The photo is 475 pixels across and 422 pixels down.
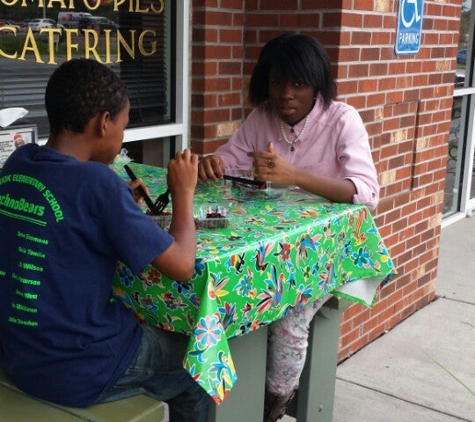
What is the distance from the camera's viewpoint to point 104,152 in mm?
2039

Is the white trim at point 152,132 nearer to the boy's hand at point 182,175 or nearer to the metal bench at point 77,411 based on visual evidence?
the boy's hand at point 182,175

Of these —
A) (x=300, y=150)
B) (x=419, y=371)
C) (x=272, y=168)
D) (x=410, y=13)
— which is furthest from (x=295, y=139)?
(x=419, y=371)

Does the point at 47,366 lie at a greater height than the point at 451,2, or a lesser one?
lesser

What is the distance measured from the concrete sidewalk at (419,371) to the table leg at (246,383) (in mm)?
1054

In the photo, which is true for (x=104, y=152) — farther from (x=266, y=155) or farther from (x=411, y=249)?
(x=411, y=249)

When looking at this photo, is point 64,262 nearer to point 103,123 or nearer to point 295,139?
point 103,123

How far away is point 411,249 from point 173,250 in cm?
292

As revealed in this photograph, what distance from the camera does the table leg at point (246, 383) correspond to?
2.37m

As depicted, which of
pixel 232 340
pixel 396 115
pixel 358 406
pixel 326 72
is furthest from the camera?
pixel 396 115

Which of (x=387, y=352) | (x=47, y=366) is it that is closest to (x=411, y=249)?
(x=387, y=352)

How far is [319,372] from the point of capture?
2908mm

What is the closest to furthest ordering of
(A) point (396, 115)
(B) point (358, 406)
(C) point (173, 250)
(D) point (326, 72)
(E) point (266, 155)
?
1. (C) point (173, 250)
2. (E) point (266, 155)
3. (D) point (326, 72)
4. (B) point (358, 406)
5. (A) point (396, 115)

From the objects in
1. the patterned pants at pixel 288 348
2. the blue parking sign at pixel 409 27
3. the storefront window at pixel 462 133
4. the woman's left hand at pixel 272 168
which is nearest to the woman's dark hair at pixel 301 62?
the woman's left hand at pixel 272 168

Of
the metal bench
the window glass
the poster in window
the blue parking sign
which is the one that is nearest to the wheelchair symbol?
the blue parking sign
